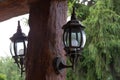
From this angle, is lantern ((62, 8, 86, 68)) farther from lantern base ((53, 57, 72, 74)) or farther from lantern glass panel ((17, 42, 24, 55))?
lantern glass panel ((17, 42, 24, 55))

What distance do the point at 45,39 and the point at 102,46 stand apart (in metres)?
4.10

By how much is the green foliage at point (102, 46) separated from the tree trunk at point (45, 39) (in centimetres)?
398

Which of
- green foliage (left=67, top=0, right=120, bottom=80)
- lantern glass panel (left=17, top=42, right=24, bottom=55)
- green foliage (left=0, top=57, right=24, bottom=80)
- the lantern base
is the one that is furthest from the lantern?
green foliage (left=0, top=57, right=24, bottom=80)

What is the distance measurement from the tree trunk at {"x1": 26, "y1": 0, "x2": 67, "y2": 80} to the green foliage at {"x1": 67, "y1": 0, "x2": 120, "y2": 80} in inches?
157

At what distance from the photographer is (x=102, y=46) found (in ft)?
20.2

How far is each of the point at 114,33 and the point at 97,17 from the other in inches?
17.7

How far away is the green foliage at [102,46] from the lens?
6.18 metres

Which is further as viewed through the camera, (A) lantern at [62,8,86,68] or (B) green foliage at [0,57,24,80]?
(B) green foliage at [0,57,24,80]

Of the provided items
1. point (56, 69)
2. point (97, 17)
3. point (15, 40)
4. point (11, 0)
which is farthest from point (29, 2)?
point (97, 17)

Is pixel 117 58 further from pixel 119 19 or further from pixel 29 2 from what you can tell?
pixel 29 2

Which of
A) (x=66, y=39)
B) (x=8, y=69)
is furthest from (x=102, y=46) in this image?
(x=8, y=69)

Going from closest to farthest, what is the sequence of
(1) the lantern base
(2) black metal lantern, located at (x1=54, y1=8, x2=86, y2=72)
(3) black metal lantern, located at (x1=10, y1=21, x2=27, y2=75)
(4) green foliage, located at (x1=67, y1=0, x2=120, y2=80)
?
(2) black metal lantern, located at (x1=54, y1=8, x2=86, y2=72), (1) the lantern base, (3) black metal lantern, located at (x1=10, y1=21, x2=27, y2=75), (4) green foliage, located at (x1=67, y1=0, x2=120, y2=80)

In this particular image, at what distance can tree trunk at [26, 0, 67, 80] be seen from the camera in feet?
6.93

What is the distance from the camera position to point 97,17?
6242mm
